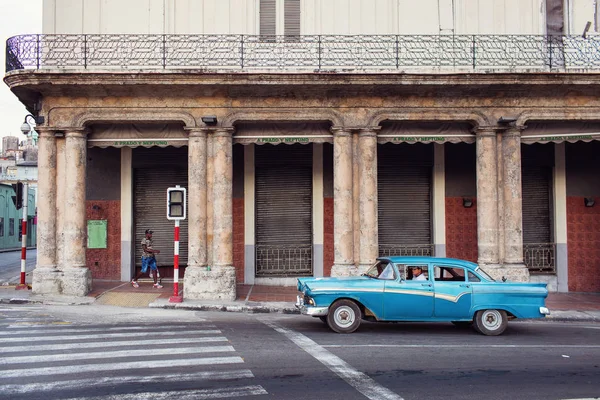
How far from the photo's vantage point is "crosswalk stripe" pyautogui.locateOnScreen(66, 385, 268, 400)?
648 centimetres

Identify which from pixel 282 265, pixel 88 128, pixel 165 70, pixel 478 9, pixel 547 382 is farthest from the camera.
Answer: pixel 282 265

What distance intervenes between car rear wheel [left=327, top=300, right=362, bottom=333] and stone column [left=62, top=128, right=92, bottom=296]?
7.89m

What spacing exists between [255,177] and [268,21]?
16.1 feet

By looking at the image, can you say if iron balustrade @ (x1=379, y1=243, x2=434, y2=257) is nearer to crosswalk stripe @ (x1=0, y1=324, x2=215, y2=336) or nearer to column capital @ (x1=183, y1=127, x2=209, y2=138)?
column capital @ (x1=183, y1=127, x2=209, y2=138)

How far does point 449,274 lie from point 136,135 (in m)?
9.67

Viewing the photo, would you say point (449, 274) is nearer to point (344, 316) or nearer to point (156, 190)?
point (344, 316)

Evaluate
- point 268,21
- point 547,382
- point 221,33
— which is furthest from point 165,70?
point 547,382

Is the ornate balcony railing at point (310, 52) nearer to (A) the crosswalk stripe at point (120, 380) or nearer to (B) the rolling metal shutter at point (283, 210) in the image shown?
(B) the rolling metal shutter at point (283, 210)

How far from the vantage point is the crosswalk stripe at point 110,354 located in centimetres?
824

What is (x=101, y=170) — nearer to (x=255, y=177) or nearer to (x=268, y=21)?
(x=255, y=177)

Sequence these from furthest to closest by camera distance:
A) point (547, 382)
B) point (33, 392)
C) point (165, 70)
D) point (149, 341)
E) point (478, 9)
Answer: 1. point (478, 9)
2. point (165, 70)
3. point (149, 341)
4. point (547, 382)
5. point (33, 392)

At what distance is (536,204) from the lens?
19.1 metres

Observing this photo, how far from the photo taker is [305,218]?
62.3 feet

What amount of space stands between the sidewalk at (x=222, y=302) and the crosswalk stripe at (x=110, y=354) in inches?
210
